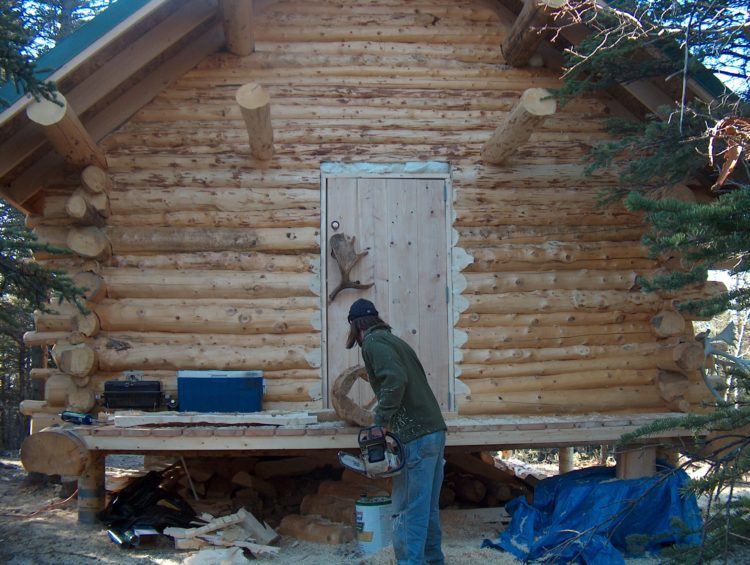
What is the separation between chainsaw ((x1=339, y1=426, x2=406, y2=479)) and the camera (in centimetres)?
551

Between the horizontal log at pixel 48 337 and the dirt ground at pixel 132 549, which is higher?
the horizontal log at pixel 48 337

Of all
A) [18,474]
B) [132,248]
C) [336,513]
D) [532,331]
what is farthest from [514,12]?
[18,474]

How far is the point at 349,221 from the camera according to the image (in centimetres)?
829

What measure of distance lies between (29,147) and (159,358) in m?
2.43

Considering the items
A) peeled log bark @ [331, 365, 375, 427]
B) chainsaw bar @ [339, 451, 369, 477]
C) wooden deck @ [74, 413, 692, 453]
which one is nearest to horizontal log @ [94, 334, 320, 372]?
wooden deck @ [74, 413, 692, 453]

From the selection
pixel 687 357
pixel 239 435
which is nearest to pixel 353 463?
pixel 239 435

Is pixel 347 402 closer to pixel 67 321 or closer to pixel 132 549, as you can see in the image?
pixel 132 549

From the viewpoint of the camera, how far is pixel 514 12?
356 inches

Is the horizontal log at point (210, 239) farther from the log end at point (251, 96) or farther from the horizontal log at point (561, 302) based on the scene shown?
the horizontal log at point (561, 302)

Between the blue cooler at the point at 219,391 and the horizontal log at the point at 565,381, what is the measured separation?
2.27 m

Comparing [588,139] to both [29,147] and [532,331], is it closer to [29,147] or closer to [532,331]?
[532,331]

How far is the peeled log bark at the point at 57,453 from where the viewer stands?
6.75 m

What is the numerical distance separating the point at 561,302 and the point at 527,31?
2974 millimetres

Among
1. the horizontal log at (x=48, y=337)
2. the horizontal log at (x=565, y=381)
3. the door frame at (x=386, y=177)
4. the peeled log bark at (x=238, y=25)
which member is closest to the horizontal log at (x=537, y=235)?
the door frame at (x=386, y=177)
